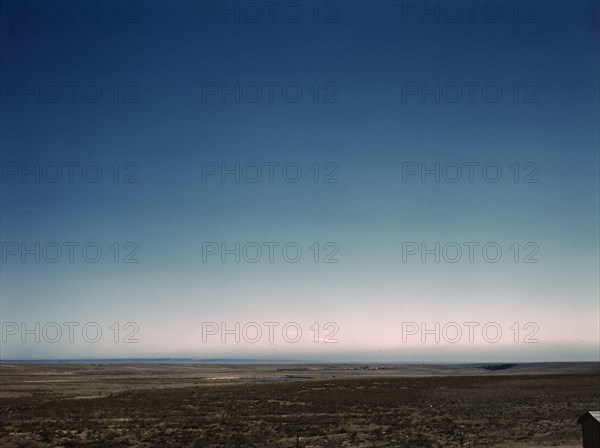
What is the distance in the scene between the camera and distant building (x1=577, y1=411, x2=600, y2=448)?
19.3 meters

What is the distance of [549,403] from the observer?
53.3 meters

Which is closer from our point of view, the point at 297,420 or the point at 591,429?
the point at 591,429

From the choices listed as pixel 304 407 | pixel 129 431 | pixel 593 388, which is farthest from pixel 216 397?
pixel 593 388

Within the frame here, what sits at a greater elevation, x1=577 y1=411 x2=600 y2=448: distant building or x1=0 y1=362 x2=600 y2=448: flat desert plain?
x1=577 y1=411 x2=600 y2=448: distant building

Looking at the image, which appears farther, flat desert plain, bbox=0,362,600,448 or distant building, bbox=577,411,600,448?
flat desert plain, bbox=0,362,600,448

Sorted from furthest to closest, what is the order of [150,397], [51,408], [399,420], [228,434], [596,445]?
[150,397]
[51,408]
[399,420]
[228,434]
[596,445]

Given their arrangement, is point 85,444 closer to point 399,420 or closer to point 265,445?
point 265,445

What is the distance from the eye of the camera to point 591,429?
19.9 meters

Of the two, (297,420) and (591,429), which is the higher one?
(591,429)

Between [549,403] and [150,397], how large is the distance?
129 ft

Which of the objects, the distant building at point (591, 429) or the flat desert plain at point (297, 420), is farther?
the flat desert plain at point (297, 420)

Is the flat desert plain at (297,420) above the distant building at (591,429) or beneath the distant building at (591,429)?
beneath

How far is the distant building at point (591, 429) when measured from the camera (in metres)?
19.3

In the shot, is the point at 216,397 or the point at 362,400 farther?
the point at 216,397
